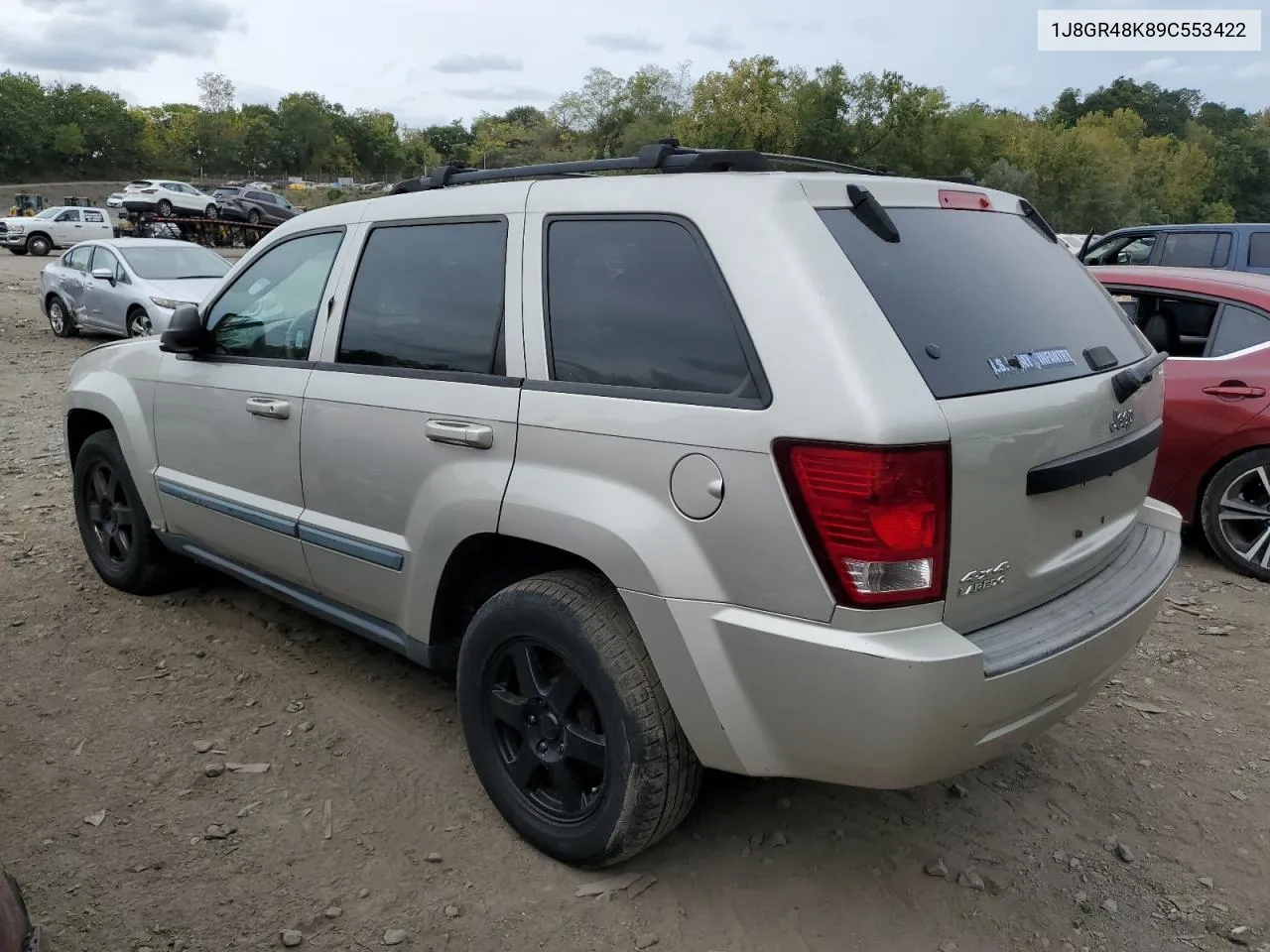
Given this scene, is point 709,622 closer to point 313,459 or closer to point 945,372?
point 945,372

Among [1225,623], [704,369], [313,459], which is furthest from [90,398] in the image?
[1225,623]

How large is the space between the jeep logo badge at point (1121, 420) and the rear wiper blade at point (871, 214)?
0.82 metres

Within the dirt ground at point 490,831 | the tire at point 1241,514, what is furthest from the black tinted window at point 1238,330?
the dirt ground at point 490,831

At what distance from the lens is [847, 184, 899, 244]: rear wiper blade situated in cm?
248

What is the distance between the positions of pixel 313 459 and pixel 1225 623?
4229 mm

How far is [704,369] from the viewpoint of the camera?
7.82ft

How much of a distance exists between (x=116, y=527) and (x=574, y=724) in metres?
3.19

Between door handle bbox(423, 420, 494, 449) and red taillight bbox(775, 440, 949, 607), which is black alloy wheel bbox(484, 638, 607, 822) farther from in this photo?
red taillight bbox(775, 440, 949, 607)

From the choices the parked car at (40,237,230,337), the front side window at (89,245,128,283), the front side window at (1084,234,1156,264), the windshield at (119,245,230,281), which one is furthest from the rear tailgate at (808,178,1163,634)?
the front side window at (89,245,128,283)

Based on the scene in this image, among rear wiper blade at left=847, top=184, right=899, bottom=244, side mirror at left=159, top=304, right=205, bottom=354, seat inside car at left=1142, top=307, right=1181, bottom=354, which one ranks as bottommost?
seat inside car at left=1142, top=307, right=1181, bottom=354

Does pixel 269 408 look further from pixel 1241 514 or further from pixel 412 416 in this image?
pixel 1241 514

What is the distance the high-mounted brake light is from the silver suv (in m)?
0.02

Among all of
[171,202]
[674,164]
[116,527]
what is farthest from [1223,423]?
[171,202]

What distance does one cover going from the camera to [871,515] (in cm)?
212
